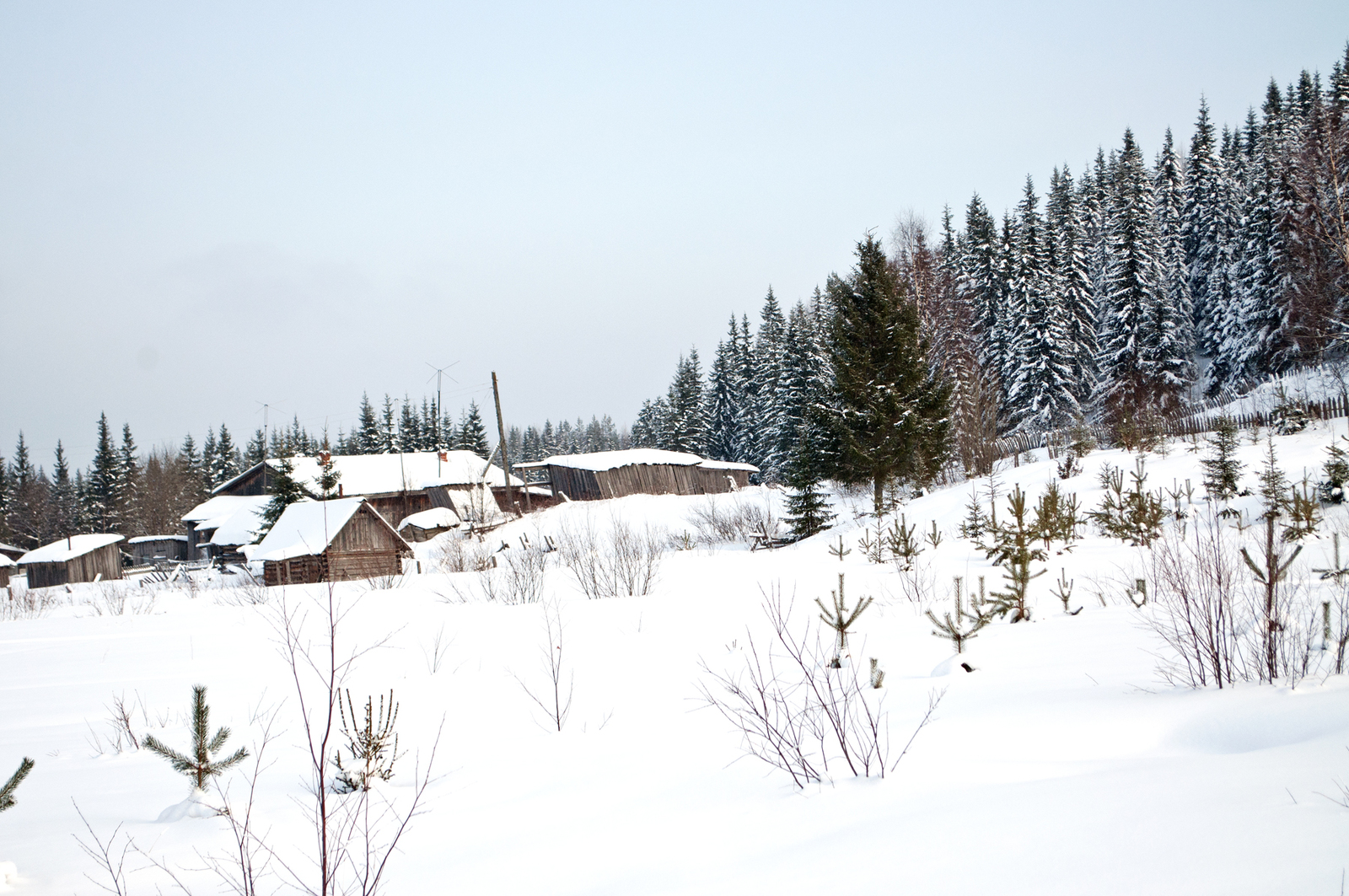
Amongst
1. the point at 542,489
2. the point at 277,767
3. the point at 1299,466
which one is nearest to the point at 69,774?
the point at 277,767

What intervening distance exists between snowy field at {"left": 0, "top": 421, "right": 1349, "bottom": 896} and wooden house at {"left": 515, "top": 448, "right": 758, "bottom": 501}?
30.8 meters

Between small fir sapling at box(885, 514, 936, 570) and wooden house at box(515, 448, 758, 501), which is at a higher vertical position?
wooden house at box(515, 448, 758, 501)

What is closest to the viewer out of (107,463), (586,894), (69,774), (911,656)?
(586,894)

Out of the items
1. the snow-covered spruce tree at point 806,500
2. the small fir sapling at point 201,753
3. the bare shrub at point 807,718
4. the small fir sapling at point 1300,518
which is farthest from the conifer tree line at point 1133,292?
the small fir sapling at point 201,753

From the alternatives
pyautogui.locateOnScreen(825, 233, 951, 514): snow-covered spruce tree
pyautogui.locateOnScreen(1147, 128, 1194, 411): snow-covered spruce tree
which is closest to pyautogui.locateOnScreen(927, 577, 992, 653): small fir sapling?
pyautogui.locateOnScreen(825, 233, 951, 514): snow-covered spruce tree

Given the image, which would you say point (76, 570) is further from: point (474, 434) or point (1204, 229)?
point (1204, 229)

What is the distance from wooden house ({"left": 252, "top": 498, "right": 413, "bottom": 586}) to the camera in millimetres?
25188

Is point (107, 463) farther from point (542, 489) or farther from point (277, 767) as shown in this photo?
point (277, 767)

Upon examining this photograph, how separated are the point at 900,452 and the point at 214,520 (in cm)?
4128

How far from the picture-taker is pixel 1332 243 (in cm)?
2312

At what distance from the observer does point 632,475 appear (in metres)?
42.2

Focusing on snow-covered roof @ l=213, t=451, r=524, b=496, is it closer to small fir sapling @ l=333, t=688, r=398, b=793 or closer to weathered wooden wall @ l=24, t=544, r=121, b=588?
weathered wooden wall @ l=24, t=544, r=121, b=588

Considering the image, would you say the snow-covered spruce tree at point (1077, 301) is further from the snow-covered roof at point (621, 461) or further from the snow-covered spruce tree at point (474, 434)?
the snow-covered spruce tree at point (474, 434)

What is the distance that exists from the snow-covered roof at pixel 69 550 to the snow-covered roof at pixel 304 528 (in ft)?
82.1
